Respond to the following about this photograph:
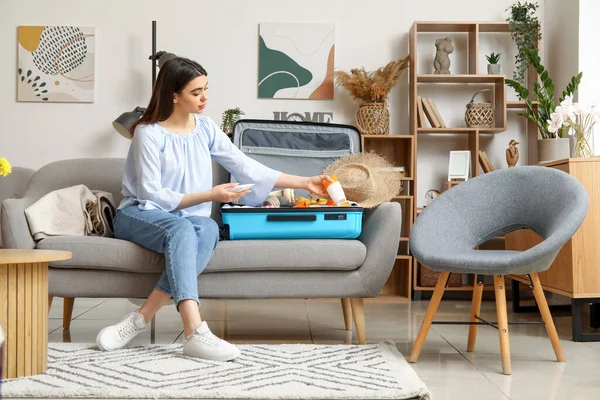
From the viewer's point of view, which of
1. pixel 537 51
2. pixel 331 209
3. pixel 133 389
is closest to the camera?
pixel 133 389

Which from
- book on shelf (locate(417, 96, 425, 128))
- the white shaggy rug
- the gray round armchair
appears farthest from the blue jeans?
book on shelf (locate(417, 96, 425, 128))

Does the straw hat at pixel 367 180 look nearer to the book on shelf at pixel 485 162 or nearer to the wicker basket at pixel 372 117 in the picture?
the wicker basket at pixel 372 117

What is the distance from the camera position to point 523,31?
14.5 ft

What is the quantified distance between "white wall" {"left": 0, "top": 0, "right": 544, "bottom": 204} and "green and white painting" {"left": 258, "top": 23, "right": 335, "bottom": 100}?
5cm

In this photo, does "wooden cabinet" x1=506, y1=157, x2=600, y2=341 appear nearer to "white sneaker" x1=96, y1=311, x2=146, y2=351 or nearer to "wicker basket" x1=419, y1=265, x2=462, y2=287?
"wicker basket" x1=419, y1=265, x2=462, y2=287

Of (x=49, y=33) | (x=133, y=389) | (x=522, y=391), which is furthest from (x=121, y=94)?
(x=522, y=391)

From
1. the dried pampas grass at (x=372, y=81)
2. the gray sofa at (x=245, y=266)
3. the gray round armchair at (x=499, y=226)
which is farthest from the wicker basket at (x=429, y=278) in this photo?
the gray sofa at (x=245, y=266)

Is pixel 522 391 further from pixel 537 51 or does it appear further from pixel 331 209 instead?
pixel 537 51

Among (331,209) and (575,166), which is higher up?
(575,166)

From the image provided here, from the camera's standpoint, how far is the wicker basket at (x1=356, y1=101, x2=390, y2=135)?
14.6 ft

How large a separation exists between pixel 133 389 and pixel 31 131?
318 cm

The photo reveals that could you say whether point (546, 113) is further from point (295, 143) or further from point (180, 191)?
point (180, 191)

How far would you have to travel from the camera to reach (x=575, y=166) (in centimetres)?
302

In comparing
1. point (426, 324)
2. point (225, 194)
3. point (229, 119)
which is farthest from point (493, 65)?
point (225, 194)
